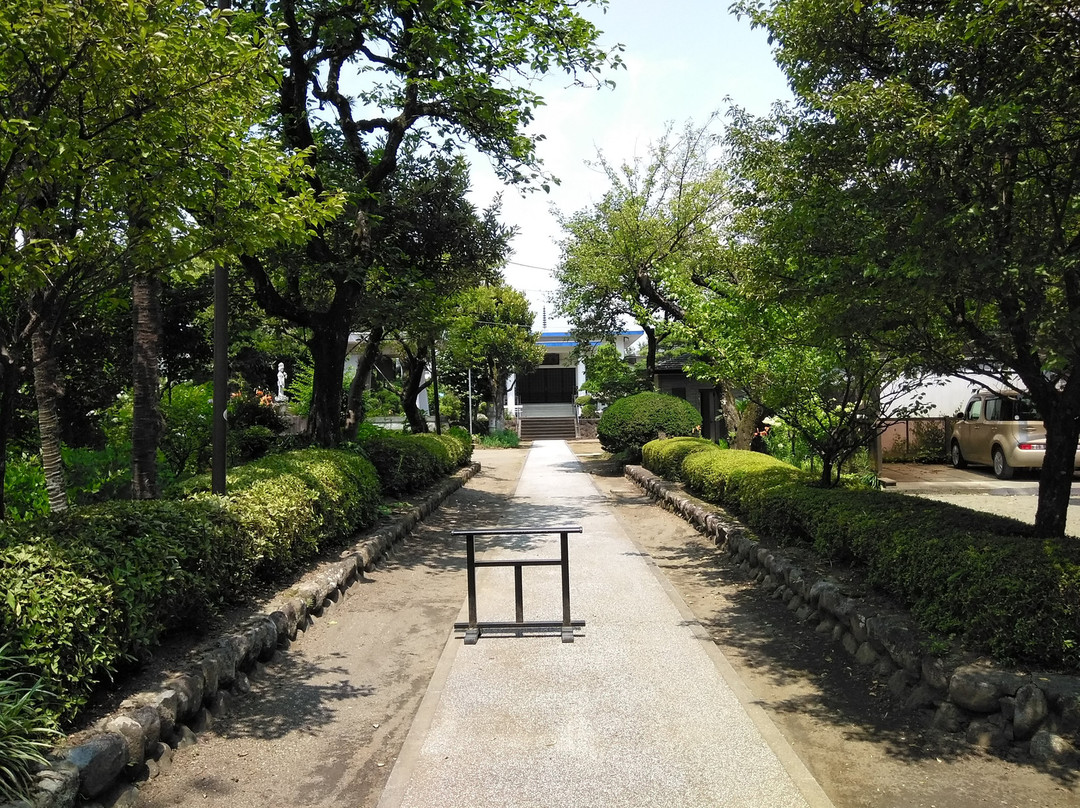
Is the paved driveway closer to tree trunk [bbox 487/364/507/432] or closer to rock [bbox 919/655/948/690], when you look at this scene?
rock [bbox 919/655/948/690]

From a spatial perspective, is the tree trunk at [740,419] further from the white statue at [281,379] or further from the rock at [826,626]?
the white statue at [281,379]

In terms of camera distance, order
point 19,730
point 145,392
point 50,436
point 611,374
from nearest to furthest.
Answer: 1. point 19,730
2. point 145,392
3. point 50,436
4. point 611,374

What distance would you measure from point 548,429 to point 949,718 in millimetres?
33518

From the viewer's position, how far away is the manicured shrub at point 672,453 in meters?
14.8

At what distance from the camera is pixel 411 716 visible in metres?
4.77

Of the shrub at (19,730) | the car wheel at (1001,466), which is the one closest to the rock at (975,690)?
the shrub at (19,730)

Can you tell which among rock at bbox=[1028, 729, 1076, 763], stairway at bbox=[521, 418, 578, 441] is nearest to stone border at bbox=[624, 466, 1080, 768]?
rock at bbox=[1028, 729, 1076, 763]

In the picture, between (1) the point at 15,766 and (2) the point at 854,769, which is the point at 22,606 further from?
(2) the point at 854,769

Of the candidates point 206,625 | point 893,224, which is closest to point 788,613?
point 893,224

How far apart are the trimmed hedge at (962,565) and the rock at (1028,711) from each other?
9.7 inches

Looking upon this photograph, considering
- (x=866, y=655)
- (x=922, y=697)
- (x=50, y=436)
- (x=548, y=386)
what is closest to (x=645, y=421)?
(x=50, y=436)

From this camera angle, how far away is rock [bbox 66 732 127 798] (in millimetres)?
3225

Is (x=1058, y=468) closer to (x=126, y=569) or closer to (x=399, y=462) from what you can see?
(x=126, y=569)

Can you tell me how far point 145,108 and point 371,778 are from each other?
385 centimetres
